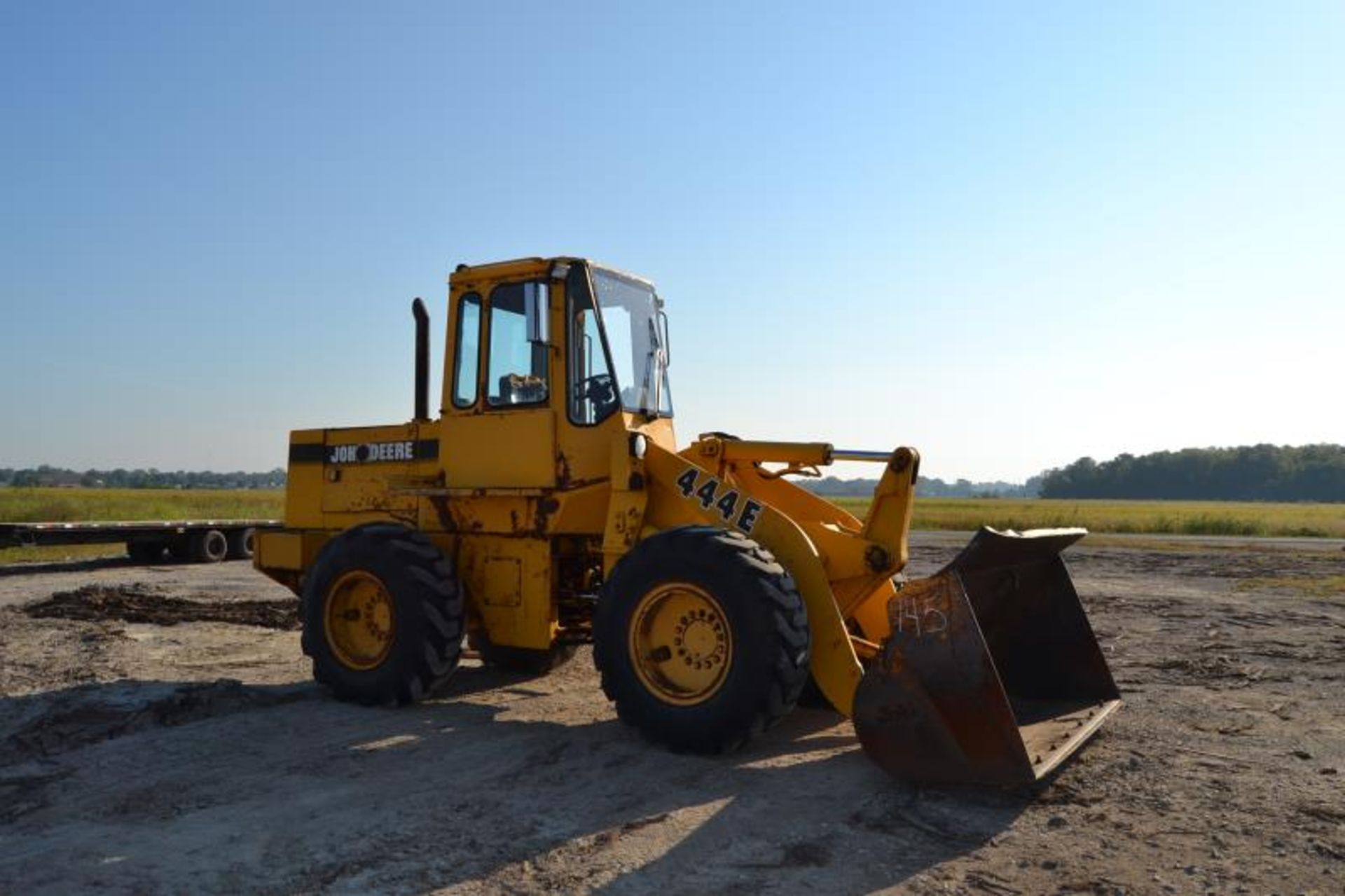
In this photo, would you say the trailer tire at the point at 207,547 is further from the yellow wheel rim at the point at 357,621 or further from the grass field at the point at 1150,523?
the grass field at the point at 1150,523

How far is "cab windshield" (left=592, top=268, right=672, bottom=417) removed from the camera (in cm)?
829

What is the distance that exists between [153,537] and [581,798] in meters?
18.3

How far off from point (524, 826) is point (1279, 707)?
6.18m

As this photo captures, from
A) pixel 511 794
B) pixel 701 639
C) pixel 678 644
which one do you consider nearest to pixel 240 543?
pixel 678 644

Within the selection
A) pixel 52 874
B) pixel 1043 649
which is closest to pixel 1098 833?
pixel 1043 649

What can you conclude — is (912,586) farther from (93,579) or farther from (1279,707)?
(93,579)

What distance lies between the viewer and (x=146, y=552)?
72.6ft

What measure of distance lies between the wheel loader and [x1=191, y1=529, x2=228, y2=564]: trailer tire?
45.1ft

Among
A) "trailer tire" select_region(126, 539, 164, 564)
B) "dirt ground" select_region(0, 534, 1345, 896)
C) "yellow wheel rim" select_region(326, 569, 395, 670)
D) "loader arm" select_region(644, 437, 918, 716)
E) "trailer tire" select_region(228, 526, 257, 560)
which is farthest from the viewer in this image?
"trailer tire" select_region(228, 526, 257, 560)

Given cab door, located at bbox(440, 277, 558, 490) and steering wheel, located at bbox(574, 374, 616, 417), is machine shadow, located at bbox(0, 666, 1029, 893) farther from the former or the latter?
steering wheel, located at bbox(574, 374, 616, 417)

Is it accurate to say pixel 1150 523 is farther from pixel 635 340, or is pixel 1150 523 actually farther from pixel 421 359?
pixel 421 359

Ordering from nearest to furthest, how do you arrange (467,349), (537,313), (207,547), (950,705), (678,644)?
1. (950,705)
2. (678,644)
3. (537,313)
4. (467,349)
5. (207,547)

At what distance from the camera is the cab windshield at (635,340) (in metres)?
8.29

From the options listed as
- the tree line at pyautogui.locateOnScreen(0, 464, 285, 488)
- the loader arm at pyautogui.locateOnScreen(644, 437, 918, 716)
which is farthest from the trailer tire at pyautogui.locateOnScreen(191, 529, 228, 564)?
the tree line at pyautogui.locateOnScreen(0, 464, 285, 488)
